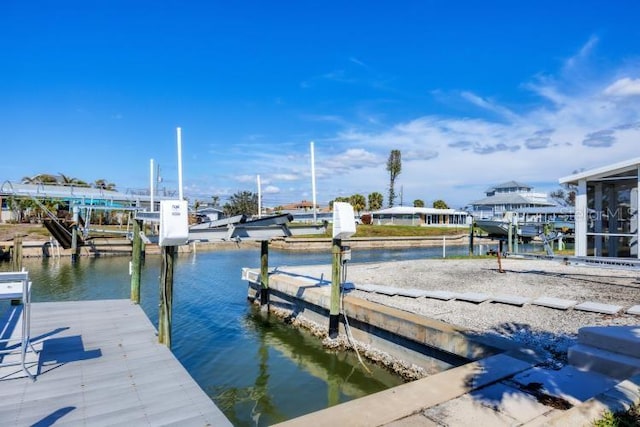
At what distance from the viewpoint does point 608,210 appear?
13.6 m

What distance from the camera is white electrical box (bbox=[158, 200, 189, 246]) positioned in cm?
641

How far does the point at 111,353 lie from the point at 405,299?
6.06 meters

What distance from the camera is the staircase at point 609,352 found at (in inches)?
182

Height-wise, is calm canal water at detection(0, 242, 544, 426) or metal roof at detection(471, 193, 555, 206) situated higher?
metal roof at detection(471, 193, 555, 206)

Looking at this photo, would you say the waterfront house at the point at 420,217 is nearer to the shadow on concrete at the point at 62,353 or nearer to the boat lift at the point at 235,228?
the boat lift at the point at 235,228

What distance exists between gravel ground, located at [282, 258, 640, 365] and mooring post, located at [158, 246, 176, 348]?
458cm

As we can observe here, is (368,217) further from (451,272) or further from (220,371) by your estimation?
(220,371)

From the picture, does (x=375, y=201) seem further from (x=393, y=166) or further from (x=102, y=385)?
(x=102, y=385)

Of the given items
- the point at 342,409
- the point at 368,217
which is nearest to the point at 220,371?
the point at 342,409

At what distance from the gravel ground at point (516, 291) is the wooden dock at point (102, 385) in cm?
465

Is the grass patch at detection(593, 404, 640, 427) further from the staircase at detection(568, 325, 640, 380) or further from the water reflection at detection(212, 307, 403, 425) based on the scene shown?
the water reflection at detection(212, 307, 403, 425)

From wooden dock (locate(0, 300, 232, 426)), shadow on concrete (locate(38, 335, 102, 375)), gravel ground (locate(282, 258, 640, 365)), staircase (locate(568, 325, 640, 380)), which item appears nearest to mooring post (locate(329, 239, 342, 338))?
gravel ground (locate(282, 258, 640, 365))

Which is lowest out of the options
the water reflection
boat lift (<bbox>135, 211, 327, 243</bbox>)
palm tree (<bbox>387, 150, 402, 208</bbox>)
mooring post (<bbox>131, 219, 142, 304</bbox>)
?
the water reflection

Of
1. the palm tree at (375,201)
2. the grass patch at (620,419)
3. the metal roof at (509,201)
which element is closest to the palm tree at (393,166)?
the palm tree at (375,201)
